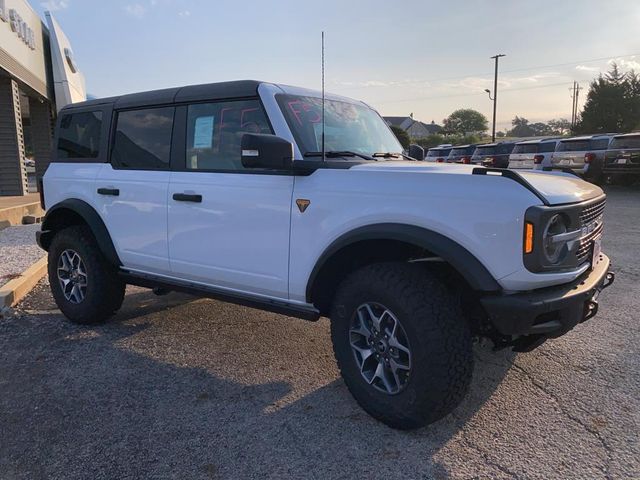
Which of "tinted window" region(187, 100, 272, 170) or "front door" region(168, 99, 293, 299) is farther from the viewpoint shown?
"tinted window" region(187, 100, 272, 170)

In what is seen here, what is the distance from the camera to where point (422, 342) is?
2766 millimetres

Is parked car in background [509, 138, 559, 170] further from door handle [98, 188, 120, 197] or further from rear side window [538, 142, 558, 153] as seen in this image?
door handle [98, 188, 120, 197]

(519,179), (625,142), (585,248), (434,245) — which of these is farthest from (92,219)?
(625,142)

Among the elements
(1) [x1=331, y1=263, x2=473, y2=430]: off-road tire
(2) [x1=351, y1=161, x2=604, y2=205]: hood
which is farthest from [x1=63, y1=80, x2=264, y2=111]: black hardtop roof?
(1) [x1=331, y1=263, x2=473, y2=430]: off-road tire

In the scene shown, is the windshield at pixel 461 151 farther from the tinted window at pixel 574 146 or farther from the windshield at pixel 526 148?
the tinted window at pixel 574 146

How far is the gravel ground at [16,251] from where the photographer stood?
6621 millimetres

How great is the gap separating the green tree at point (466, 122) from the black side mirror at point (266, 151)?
105 m

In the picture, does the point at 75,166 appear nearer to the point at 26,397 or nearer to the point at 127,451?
the point at 26,397

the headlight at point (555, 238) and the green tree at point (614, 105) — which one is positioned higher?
the green tree at point (614, 105)

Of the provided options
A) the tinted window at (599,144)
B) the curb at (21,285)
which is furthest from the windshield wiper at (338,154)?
the tinted window at (599,144)

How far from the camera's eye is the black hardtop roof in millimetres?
3750

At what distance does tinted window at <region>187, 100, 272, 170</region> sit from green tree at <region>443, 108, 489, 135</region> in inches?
4120

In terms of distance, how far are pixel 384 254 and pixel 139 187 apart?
219cm

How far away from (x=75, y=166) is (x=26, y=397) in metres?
2.23
